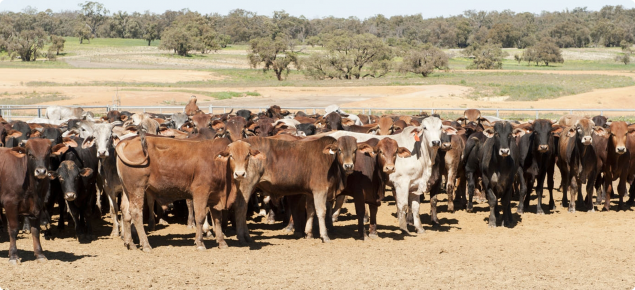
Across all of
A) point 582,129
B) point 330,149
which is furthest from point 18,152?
point 582,129

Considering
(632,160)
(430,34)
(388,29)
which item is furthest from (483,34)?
(632,160)

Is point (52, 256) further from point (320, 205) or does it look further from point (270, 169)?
A: point (320, 205)

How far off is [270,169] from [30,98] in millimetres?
39462

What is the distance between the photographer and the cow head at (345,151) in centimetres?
970

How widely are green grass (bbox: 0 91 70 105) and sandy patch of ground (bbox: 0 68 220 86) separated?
10392 millimetres

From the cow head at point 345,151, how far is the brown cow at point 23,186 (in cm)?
381

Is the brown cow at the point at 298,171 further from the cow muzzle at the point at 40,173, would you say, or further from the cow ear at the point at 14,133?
the cow ear at the point at 14,133

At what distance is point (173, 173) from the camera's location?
31.0 feet

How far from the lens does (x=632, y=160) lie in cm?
1402

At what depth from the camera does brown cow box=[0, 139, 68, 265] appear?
345 inches

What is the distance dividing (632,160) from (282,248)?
7966mm

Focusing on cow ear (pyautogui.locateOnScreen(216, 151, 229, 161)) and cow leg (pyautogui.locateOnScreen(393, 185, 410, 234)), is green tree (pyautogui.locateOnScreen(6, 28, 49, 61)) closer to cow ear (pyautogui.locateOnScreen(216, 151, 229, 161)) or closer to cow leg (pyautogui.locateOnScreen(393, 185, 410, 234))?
cow leg (pyautogui.locateOnScreen(393, 185, 410, 234))

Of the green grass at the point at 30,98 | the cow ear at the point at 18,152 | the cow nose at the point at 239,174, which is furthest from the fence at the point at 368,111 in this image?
the cow nose at the point at 239,174

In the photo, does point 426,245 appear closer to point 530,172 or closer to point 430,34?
point 530,172
